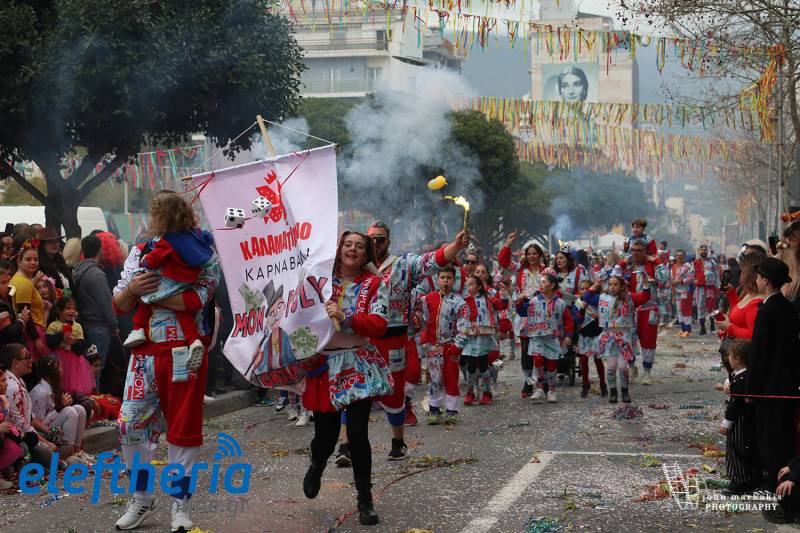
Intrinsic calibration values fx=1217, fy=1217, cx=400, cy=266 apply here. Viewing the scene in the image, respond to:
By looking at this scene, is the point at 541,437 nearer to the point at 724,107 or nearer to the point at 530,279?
the point at 530,279

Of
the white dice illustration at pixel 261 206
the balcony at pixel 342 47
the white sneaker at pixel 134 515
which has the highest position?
the balcony at pixel 342 47

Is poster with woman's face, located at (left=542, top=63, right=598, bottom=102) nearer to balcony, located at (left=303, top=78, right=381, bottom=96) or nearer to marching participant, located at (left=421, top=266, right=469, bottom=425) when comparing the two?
balcony, located at (left=303, top=78, right=381, bottom=96)

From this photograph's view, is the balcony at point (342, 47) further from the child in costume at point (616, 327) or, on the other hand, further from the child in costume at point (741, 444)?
the child in costume at point (741, 444)

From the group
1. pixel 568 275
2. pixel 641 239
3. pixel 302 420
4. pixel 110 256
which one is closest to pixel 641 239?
pixel 641 239

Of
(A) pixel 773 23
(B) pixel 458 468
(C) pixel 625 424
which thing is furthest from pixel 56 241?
(A) pixel 773 23

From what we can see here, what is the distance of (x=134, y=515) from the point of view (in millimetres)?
6918

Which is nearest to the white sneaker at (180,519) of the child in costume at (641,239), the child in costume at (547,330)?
the child in costume at (547,330)

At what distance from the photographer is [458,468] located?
29.1 ft

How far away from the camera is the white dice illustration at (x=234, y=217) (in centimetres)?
695

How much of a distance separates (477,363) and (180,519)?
684cm

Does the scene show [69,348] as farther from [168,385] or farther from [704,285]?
[704,285]

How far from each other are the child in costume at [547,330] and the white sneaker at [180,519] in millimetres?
7133

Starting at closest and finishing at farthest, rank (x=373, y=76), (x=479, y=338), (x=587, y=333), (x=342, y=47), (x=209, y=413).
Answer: (x=209, y=413) < (x=479, y=338) < (x=587, y=333) < (x=342, y=47) < (x=373, y=76)

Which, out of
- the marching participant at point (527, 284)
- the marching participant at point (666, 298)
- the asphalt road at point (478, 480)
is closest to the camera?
the asphalt road at point (478, 480)
